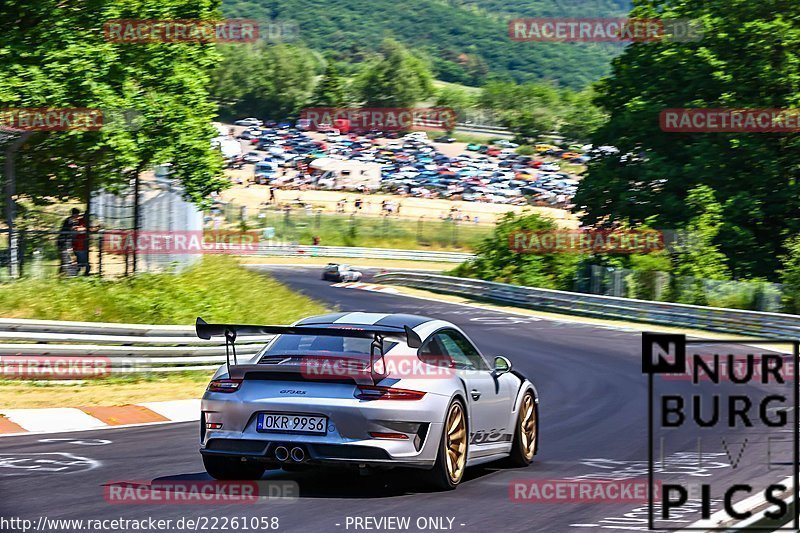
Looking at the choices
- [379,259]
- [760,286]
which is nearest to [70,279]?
[760,286]

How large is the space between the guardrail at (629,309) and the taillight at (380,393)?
2500cm

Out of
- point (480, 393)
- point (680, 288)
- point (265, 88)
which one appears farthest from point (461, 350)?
point (265, 88)

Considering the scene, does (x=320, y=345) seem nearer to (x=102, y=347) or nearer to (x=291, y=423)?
(x=291, y=423)

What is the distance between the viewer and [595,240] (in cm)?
4288

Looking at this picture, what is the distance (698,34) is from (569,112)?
112 meters

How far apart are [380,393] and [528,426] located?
114 inches

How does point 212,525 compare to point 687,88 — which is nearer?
point 212,525

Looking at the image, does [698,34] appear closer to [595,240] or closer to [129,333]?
[595,240]

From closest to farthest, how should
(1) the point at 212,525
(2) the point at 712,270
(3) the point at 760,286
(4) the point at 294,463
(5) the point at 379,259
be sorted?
(1) the point at 212,525
(4) the point at 294,463
(3) the point at 760,286
(2) the point at 712,270
(5) the point at 379,259

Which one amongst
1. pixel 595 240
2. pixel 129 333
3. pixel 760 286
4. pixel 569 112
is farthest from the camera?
pixel 569 112

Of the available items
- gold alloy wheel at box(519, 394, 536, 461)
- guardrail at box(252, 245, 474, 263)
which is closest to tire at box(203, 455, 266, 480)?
gold alloy wheel at box(519, 394, 536, 461)

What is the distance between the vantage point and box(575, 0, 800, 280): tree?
3981cm

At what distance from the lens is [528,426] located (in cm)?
1098

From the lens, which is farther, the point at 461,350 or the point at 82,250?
the point at 82,250
